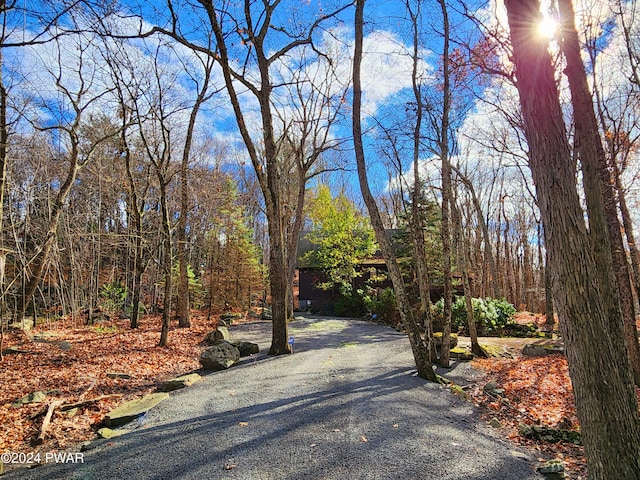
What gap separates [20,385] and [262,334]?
6532 mm

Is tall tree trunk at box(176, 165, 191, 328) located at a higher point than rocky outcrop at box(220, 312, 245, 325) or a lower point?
higher

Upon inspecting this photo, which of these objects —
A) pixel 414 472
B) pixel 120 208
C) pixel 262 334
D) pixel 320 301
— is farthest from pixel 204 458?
pixel 320 301

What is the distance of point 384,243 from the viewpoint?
6590mm

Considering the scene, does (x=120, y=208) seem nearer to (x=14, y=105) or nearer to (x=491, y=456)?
(x=14, y=105)

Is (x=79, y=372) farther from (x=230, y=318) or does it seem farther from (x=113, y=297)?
(x=113, y=297)

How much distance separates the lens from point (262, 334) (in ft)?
37.6

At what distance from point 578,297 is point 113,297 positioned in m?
16.7

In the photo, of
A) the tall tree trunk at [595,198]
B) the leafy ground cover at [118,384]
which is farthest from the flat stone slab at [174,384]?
the tall tree trunk at [595,198]

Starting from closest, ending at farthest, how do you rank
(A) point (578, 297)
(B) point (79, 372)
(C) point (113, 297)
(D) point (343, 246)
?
(A) point (578, 297)
(B) point (79, 372)
(C) point (113, 297)
(D) point (343, 246)

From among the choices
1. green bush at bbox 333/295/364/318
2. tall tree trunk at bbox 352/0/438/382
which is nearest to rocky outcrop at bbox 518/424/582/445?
tall tree trunk at bbox 352/0/438/382

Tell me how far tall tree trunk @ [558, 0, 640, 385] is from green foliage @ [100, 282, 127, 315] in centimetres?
1581

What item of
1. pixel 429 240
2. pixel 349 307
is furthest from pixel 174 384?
pixel 349 307

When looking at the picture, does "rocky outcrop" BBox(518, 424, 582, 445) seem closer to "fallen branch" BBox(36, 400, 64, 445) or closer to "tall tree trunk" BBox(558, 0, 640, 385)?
"tall tree trunk" BBox(558, 0, 640, 385)

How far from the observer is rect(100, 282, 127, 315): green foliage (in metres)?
14.1
